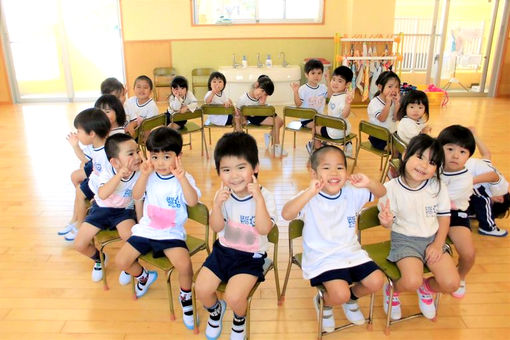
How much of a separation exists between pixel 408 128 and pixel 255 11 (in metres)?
5.48

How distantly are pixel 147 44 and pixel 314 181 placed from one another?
7031mm

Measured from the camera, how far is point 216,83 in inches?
185

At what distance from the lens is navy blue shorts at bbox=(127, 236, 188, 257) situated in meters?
2.13

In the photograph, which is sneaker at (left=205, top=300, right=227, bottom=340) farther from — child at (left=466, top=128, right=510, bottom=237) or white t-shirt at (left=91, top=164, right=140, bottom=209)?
child at (left=466, top=128, right=510, bottom=237)

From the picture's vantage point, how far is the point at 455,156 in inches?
90.7

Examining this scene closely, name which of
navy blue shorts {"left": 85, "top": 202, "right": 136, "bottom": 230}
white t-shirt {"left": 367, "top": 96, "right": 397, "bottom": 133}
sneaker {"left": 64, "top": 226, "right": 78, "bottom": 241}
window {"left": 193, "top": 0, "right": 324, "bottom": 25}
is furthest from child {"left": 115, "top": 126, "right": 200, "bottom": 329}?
window {"left": 193, "top": 0, "right": 324, "bottom": 25}

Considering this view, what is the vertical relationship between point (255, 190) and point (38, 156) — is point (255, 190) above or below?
above

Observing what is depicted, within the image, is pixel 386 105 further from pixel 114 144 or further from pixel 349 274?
pixel 114 144

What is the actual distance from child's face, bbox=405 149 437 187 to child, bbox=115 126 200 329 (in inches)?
44.8

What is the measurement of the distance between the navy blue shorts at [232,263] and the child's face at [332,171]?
0.51 meters

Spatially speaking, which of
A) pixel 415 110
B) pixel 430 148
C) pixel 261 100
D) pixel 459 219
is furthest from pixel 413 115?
pixel 261 100

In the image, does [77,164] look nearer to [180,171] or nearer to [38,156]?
[38,156]

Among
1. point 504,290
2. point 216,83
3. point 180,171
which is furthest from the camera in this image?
point 216,83

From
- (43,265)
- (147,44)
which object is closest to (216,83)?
(43,265)
